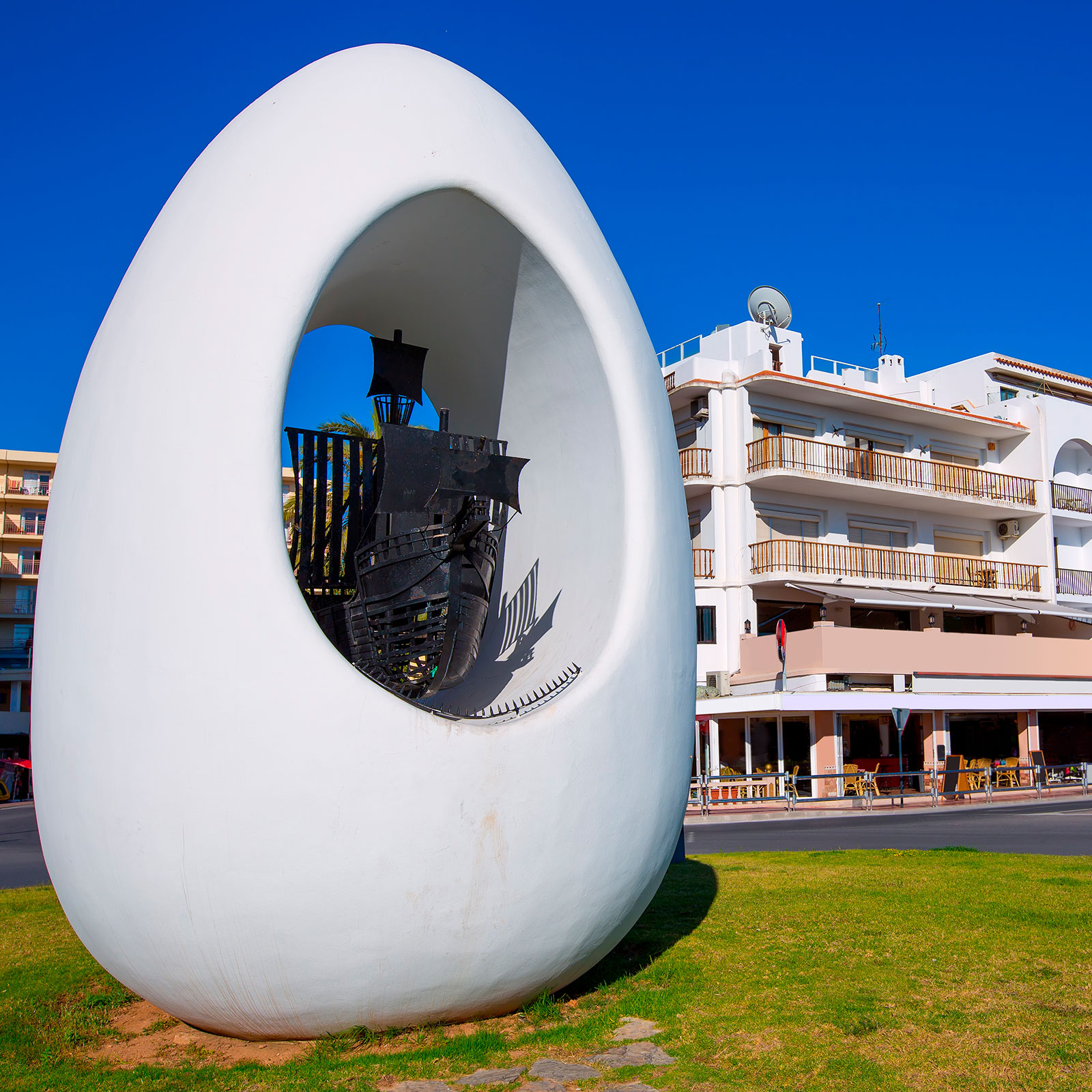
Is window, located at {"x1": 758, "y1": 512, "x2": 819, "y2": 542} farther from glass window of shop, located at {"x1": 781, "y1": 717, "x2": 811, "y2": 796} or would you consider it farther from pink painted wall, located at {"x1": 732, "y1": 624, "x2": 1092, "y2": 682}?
glass window of shop, located at {"x1": 781, "y1": 717, "x2": 811, "y2": 796}

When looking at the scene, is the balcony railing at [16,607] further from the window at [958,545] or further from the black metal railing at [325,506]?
the black metal railing at [325,506]

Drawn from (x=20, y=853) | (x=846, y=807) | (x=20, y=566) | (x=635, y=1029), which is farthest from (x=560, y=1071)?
(x=20, y=566)

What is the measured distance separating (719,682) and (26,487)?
43825 mm

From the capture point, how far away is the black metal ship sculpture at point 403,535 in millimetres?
6676

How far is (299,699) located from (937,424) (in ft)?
109

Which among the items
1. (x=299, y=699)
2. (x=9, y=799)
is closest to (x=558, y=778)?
(x=299, y=699)

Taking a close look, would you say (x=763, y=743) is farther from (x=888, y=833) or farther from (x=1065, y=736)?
(x=1065, y=736)

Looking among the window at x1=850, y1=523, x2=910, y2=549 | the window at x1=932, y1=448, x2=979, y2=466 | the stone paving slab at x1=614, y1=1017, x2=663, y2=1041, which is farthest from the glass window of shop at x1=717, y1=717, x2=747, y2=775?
the stone paving slab at x1=614, y1=1017, x2=663, y2=1041

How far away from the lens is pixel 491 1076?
5.07 metres

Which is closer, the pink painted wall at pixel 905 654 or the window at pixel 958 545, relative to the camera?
the pink painted wall at pixel 905 654

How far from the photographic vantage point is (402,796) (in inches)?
207

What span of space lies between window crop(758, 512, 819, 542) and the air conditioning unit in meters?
4.14

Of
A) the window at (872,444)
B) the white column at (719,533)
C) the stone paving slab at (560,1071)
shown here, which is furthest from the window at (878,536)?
the stone paving slab at (560,1071)

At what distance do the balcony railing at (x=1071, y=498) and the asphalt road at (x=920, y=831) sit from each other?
645 inches
